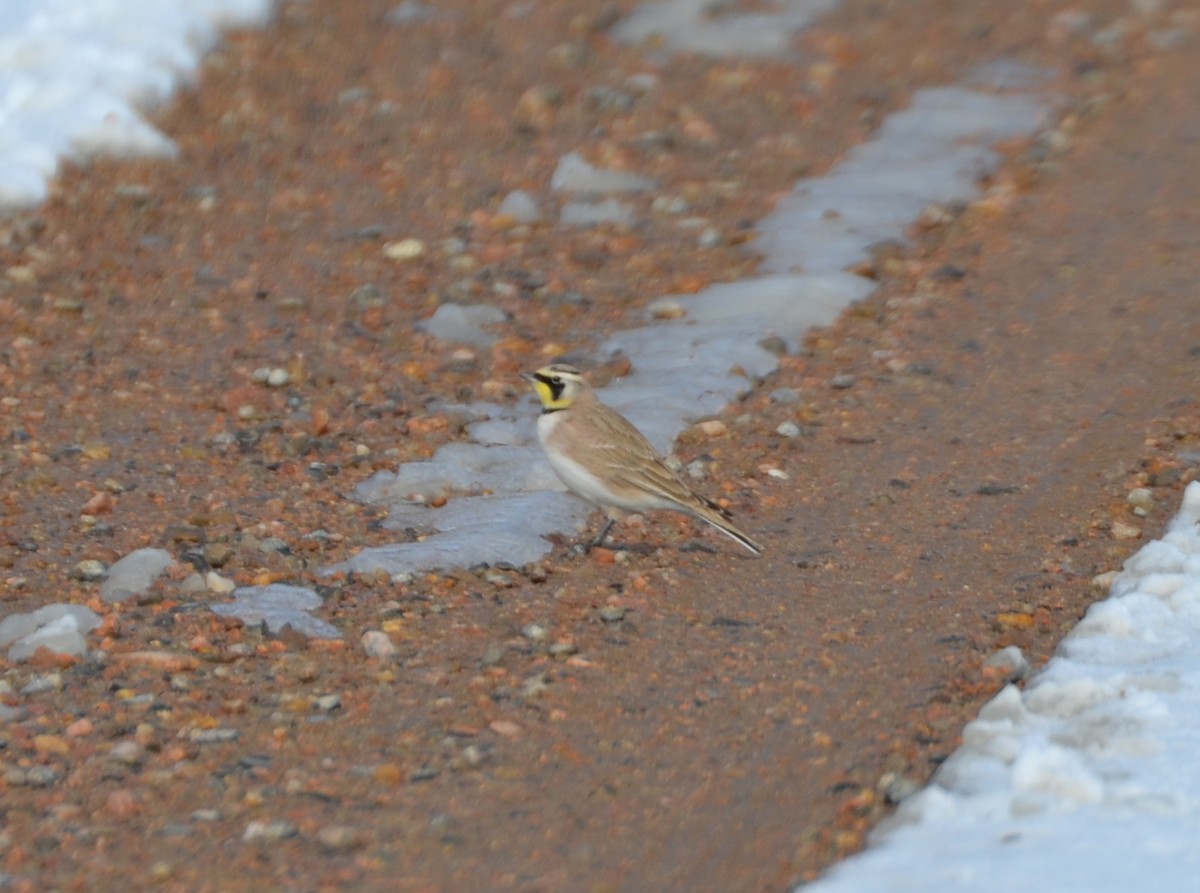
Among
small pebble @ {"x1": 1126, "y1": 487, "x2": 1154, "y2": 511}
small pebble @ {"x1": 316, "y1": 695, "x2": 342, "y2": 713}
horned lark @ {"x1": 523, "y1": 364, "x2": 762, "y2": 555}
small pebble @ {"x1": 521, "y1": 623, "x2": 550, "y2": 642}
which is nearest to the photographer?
small pebble @ {"x1": 316, "y1": 695, "x2": 342, "y2": 713}

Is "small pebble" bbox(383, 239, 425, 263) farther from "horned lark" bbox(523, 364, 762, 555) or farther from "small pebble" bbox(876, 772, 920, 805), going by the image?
"small pebble" bbox(876, 772, 920, 805)

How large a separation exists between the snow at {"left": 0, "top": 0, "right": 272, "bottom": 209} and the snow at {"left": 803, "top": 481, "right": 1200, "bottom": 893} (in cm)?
731

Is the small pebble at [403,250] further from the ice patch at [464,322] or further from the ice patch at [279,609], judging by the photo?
the ice patch at [279,609]

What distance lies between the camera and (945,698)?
5641 mm

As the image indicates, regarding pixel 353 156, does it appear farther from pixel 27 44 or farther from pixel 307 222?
pixel 27 44

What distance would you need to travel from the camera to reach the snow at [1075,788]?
14.4ft

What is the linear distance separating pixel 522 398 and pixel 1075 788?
464 cm

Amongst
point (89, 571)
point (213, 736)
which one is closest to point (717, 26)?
point (89, 571)

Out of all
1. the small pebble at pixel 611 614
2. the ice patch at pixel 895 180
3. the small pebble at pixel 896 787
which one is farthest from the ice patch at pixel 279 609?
the ice patch at pixel 895 180

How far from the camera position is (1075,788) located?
480 cm

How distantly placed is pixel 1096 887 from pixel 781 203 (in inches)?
300

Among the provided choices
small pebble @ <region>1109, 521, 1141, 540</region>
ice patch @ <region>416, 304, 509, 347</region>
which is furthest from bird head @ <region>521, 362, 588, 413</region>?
small pebble @ <region>1109, 521, 1141, 540</region>

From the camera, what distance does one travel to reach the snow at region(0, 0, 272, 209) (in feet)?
36.0

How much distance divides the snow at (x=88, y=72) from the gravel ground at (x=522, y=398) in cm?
26
